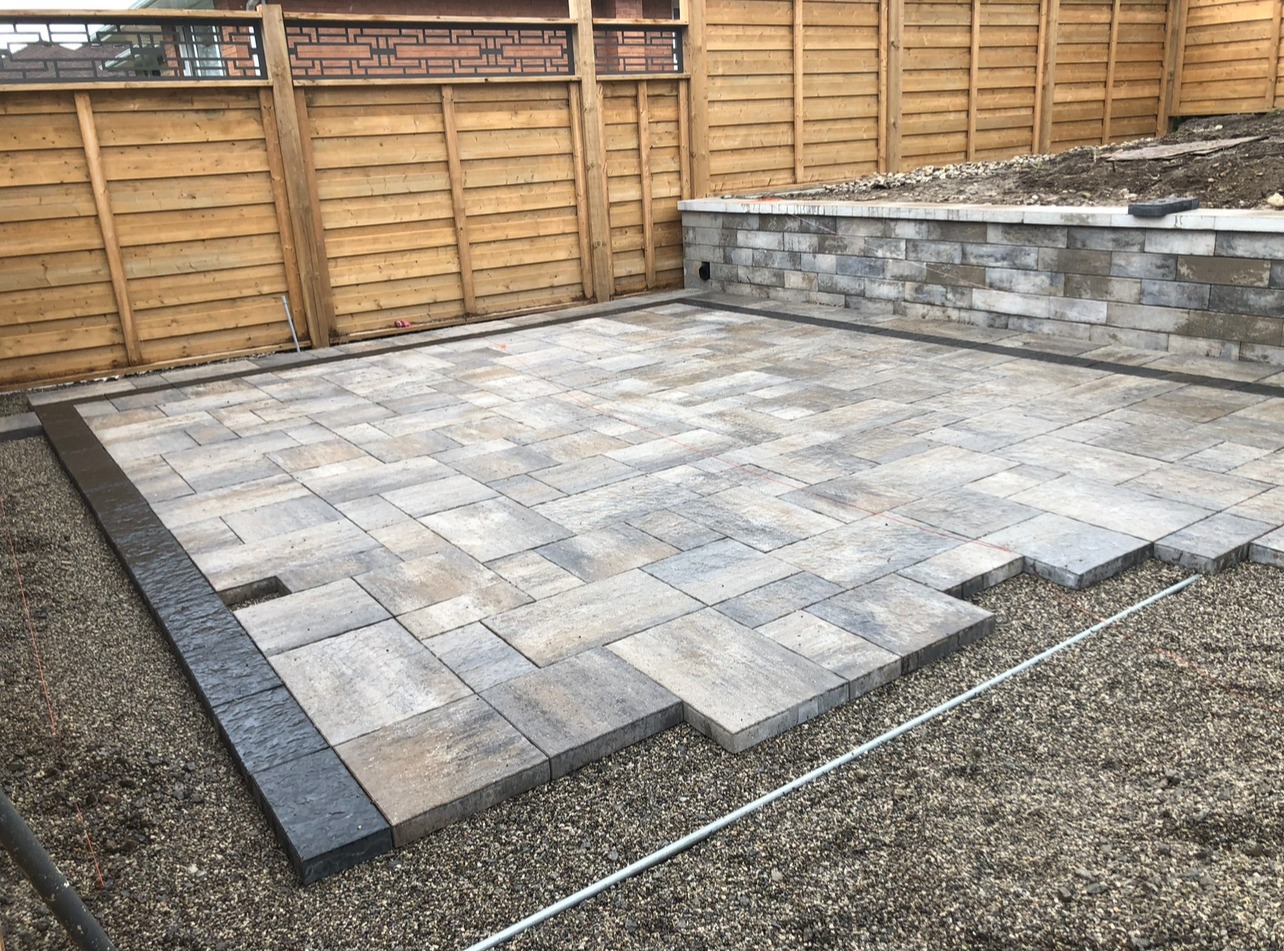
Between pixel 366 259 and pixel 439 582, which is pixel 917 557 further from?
pixel 366 259

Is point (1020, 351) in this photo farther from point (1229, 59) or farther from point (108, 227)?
point (1229, 59)

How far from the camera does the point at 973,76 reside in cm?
1084

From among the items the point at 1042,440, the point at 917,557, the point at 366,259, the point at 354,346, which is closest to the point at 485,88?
the point at 366,259

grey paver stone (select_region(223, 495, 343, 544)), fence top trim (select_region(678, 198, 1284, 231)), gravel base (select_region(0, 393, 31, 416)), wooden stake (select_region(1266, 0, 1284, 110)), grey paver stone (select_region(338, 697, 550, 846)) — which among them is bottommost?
grey paver stone (select_region(338, 697, 550, 846))

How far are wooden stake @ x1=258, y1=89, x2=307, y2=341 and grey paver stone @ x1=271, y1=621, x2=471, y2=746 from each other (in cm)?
521

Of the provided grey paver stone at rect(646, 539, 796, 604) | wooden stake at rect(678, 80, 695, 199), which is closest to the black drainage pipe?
grey paver stone at rect(646, 539, 796, 604)

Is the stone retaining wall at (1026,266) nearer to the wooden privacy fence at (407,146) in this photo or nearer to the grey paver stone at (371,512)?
the wooden privacy fence at (407,146)

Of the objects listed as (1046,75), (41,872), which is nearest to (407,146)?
(1046,75)

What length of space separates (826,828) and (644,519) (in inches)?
75.3

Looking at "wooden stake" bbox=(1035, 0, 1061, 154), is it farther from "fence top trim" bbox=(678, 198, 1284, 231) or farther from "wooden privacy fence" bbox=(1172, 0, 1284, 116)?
"fence top trim" bbox=(678, 198, 1284, 231)

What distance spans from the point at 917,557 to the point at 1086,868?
1533 millimetres

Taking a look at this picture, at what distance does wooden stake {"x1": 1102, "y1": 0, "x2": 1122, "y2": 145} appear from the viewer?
11.9m

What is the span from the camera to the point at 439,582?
11.9ft

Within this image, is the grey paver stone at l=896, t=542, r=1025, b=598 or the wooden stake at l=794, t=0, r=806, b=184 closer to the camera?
the grey paver stone at l=896, t=542, r=1025, b=598
